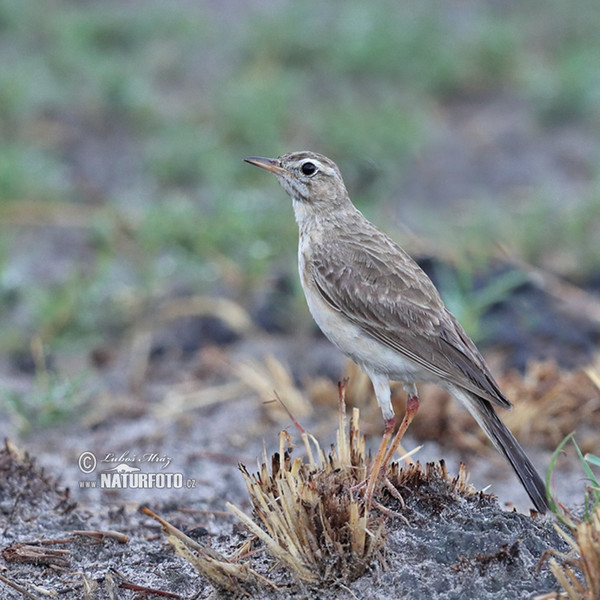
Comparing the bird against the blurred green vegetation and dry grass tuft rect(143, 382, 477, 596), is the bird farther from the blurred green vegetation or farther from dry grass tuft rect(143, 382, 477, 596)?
the blurred green vegetation

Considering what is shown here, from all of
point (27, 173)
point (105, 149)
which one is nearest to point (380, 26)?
point (105, 149)

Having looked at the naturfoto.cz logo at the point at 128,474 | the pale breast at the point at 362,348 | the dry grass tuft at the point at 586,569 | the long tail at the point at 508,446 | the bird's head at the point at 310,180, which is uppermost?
the bird's head at the point at 310,180

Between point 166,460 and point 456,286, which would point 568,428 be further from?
point 166,460

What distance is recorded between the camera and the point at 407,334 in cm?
444

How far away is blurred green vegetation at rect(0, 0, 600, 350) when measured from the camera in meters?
7.85

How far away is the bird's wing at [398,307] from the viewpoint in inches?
171

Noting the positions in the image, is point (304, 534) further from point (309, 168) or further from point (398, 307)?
point (309, 168)

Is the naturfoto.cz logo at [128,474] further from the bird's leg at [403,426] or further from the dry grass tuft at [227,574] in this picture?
the dry grass tuft at [227,574]

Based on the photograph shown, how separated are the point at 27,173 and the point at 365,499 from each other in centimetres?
646

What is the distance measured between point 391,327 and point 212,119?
23.0 ft

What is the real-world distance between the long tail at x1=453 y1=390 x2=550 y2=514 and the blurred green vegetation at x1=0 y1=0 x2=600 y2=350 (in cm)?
333

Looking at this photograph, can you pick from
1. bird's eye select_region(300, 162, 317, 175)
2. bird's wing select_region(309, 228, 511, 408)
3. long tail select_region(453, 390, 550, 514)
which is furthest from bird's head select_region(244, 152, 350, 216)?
long tail select_region(453, 390, 550, 514)

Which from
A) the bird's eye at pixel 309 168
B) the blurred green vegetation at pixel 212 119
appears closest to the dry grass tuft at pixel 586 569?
the bird's eye at pixel 309 168

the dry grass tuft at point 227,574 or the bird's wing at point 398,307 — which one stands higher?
the bird's wing at point 398,307
